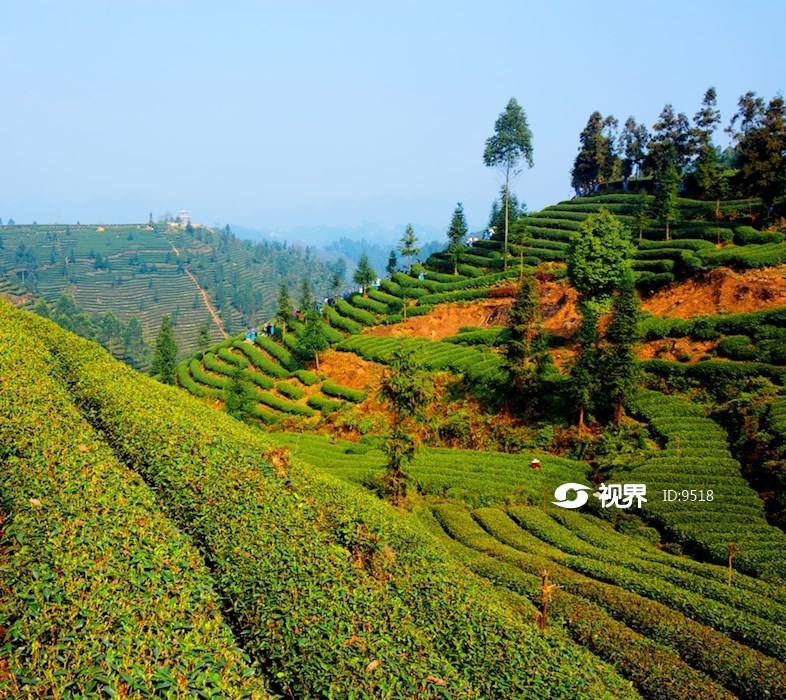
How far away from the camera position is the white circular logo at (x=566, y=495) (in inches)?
1021

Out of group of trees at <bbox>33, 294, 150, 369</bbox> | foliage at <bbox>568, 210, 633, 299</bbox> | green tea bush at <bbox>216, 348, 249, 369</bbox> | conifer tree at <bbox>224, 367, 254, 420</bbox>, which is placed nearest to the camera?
→ foliage at <bbox>568, 210, 633, 299</bbox>

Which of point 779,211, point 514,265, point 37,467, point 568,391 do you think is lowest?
point 568,391

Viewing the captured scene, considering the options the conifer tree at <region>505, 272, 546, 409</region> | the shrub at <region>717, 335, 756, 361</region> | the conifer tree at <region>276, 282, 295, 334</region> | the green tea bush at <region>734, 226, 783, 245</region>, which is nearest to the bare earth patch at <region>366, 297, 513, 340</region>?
the conifer tree at <region>276, 282, 295, 334</region>

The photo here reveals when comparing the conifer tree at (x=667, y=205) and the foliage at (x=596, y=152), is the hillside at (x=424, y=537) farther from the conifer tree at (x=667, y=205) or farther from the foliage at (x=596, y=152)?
the foliage at (x=596, y=152)

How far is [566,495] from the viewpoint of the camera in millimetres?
26438

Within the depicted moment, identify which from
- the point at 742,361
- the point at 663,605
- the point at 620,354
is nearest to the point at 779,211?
the point at 742,361

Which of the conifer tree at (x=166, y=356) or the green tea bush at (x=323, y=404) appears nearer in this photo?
the green tea bush at (x=323, y=404)

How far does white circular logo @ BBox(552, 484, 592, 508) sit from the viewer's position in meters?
25.9

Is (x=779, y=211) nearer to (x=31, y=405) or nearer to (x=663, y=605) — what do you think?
(x=663, y=605)

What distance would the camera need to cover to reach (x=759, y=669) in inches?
516

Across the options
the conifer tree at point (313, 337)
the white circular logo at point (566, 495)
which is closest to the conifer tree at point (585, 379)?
the white circular logo at point (566, 495)

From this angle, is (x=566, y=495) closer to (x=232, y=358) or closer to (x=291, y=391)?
(x=291, y=391)

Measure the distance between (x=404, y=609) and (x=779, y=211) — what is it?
146 feet

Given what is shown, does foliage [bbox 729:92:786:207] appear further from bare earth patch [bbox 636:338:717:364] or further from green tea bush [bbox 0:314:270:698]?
green tea bush [bbox 0:314:270:698]
